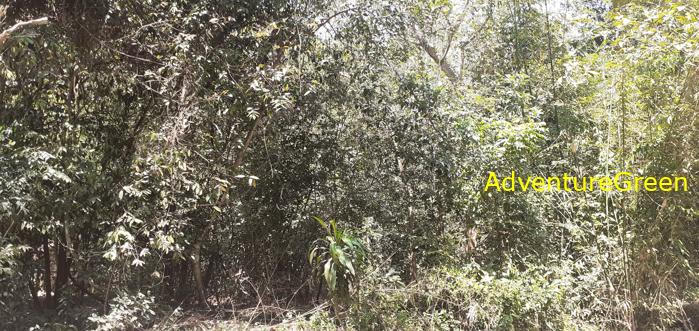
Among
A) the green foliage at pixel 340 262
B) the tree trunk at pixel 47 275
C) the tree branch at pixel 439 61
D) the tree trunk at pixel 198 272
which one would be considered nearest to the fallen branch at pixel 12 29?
the tree trunk at pixel 47 275

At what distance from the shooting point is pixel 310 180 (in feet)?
15.0

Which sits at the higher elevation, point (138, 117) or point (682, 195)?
point (138, 117)

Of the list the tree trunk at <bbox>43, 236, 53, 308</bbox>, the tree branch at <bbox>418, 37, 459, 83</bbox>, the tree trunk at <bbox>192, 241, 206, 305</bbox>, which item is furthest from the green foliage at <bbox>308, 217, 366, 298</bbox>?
the tree branch at <bbox>418, 37, 459, 83</bbox>

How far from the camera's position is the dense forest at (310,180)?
343 cm

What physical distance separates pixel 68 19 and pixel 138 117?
88cm

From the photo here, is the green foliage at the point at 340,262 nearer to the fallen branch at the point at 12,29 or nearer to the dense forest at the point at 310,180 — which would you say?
the dense forest at the point at 310,180

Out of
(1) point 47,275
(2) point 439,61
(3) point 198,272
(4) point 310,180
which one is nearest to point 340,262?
(4) point 310,180

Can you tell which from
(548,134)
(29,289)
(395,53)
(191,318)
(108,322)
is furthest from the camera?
(548,134)

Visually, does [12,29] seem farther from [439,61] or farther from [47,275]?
[439,61]

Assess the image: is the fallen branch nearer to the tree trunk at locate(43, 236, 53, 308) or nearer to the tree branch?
the tree trunk at locate(43, 236, 53, 308)

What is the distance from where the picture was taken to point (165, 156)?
11.2ft

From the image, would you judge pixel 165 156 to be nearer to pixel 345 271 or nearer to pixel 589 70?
pixel 345 271

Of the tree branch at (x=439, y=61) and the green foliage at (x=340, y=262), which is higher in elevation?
the tree branch at (x=439, y=61)

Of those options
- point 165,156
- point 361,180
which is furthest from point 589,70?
point 165,156
